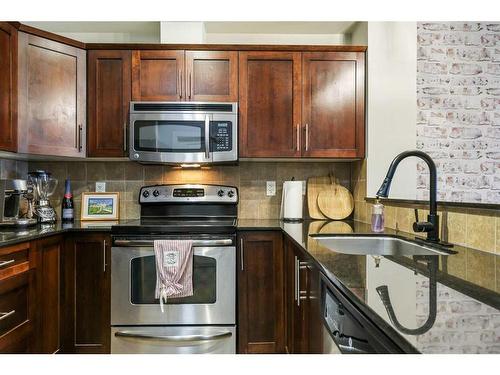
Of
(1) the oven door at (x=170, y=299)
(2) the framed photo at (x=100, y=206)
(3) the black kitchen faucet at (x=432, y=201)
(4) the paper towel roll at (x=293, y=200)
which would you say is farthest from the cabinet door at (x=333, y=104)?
(2) the framed photo at (x=100, y=206)

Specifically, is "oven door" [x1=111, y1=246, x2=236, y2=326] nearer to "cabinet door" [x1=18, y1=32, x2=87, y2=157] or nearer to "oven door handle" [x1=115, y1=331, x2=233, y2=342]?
"oven door handle" [x1=115, y1=331, x2=233, y2=342]

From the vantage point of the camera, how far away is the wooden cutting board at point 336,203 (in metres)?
2.92

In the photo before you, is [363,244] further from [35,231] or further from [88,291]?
[35,231]

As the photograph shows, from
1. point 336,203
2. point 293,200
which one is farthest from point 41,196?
point 336,203

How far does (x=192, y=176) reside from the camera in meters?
3.04

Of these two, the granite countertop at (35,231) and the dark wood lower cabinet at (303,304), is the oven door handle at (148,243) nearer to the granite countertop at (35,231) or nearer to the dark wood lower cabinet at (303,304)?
the granite countertop at (35,231)

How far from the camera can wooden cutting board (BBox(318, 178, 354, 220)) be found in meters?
2.92

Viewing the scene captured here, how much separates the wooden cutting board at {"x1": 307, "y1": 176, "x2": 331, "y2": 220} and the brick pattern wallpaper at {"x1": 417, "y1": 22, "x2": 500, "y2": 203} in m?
0.68

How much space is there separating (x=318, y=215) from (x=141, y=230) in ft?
4.28

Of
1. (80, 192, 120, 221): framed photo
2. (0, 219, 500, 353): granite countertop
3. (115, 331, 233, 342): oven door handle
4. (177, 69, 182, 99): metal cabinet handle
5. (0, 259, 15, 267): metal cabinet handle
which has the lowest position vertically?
(115, 331, 233, 342): oven door handle

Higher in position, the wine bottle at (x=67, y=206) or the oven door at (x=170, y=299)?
the wine bottle at (x=67, y=206)

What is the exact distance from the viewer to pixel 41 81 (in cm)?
252

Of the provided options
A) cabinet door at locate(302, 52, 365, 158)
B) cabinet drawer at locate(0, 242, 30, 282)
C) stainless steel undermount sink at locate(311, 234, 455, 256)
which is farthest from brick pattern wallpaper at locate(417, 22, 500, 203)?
cabinet drawer at locate(0, 242, 30, 282)

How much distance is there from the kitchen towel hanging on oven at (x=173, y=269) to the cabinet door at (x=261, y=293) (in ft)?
1.10
